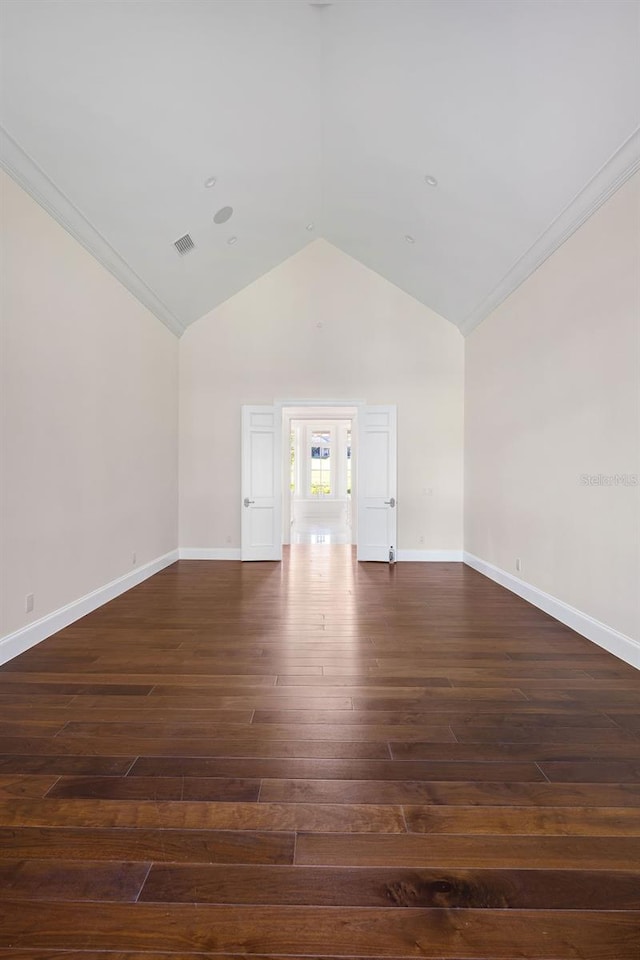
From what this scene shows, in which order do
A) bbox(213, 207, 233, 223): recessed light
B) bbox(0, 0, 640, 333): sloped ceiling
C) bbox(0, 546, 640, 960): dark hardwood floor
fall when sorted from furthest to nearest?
1. bbox(213, 207, 233, 223): recessed light
2. bbox(0, 0, 640, 333): sloped ceiling
3. bbox(0, 546, 640, 960): dark hardwood floor

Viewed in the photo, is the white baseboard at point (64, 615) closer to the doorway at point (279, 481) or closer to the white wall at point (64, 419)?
the white wall at point (64, 419)

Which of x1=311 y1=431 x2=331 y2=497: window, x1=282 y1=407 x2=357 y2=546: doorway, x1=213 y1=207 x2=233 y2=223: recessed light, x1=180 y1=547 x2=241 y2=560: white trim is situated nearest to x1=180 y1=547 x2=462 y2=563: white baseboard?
x1=180 y1=547 x2=241 y2=560: white trim

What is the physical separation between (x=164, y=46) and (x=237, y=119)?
96 centimetres

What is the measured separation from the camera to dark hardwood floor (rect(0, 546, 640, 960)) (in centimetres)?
125

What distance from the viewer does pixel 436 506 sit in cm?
681

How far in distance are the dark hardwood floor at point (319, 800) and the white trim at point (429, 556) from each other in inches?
132

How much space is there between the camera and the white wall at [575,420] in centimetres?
310

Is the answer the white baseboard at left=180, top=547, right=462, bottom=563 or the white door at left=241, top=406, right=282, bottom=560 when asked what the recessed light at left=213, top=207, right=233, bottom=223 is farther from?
the white baseboard at left=180, top=547, right=462, bottom=563

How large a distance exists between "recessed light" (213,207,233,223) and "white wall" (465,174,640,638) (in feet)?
10.6

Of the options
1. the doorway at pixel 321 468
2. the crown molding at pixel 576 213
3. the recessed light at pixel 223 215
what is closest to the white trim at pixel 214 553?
the recessed light at pixel 223 215

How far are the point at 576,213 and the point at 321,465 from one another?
12023 millimetres

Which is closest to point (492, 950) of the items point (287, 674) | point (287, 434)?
point (287, 674)

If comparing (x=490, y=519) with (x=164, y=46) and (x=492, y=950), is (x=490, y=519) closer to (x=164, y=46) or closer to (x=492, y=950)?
(x=492, y=950)

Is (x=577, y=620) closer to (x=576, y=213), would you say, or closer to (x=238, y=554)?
(x=576, y=213)
